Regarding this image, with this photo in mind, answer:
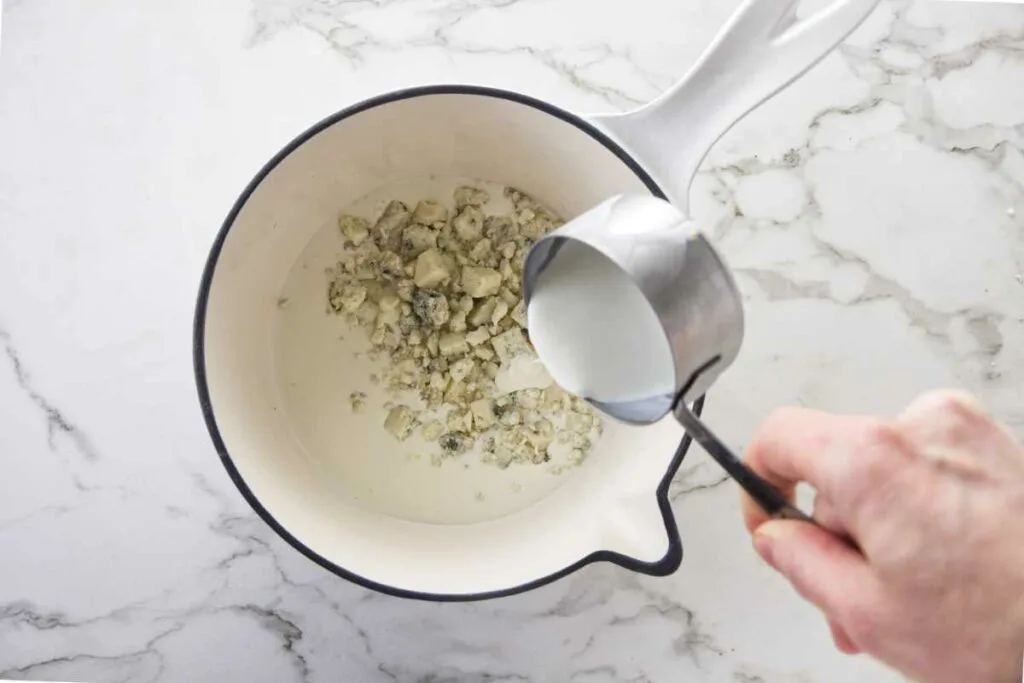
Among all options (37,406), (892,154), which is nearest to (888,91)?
(892,154)

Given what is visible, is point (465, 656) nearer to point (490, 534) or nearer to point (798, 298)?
point (490, 534)

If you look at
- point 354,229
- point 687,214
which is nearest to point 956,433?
point 687,214

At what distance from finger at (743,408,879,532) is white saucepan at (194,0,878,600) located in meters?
0.06

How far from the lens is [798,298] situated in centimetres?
67

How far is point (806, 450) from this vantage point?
1.51ft

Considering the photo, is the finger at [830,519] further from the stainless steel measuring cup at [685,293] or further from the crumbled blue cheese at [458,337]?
the crumbled blue cheese at [458,337]

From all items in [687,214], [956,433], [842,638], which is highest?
[687,214]

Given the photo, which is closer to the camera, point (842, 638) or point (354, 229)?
point (842, 638)

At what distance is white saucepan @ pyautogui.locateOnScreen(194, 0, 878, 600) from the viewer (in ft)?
1.73

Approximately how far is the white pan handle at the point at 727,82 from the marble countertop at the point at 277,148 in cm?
14

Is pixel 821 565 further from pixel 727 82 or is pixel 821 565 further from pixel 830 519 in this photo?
pixel 727 82

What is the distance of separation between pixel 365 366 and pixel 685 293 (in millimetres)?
299

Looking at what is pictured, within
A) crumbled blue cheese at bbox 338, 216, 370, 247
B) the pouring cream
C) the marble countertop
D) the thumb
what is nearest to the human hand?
the thumb

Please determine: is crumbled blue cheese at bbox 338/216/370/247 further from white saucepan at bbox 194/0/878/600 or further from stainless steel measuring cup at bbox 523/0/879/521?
stainless steel measuring cup at bbox 523/0/879/521
